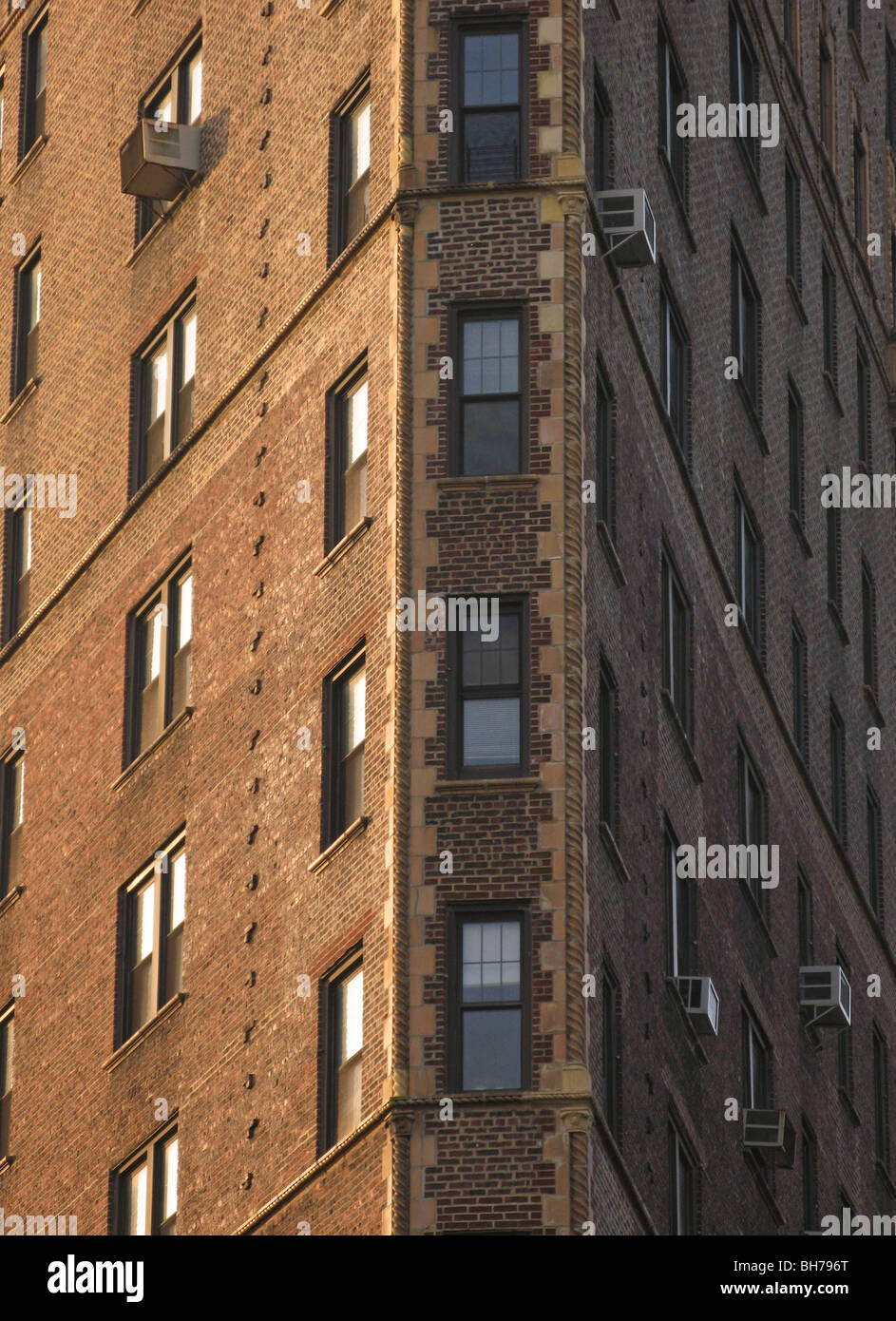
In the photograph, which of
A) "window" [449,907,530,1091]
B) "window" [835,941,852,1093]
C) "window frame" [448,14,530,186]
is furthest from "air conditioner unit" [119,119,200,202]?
"window" [835,941,852,1093]

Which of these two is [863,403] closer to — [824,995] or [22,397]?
[824,995]

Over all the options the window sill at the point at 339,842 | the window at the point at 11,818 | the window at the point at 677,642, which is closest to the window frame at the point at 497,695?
the window sill at the point at 339,842

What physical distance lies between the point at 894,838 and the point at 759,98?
49.4 feet

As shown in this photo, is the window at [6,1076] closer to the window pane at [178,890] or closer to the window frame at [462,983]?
the window pane at [178,890]

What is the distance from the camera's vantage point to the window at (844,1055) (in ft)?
193

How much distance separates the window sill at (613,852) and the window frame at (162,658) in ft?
23.3

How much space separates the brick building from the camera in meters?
41.4

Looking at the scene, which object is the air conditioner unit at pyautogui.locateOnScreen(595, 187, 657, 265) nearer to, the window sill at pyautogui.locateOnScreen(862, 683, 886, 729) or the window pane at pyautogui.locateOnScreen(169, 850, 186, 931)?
the window pane at pyautogui.locateOnScreen(169, 850, 186, 931)

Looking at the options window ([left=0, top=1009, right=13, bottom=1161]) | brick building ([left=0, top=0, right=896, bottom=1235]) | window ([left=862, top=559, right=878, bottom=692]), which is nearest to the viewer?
brick building ([left=0, top=0, right=896, bottom=1235])

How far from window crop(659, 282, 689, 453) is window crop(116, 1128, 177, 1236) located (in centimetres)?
1230

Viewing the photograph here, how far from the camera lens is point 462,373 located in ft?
144

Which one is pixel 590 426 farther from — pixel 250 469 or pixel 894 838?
pixel 894 838
